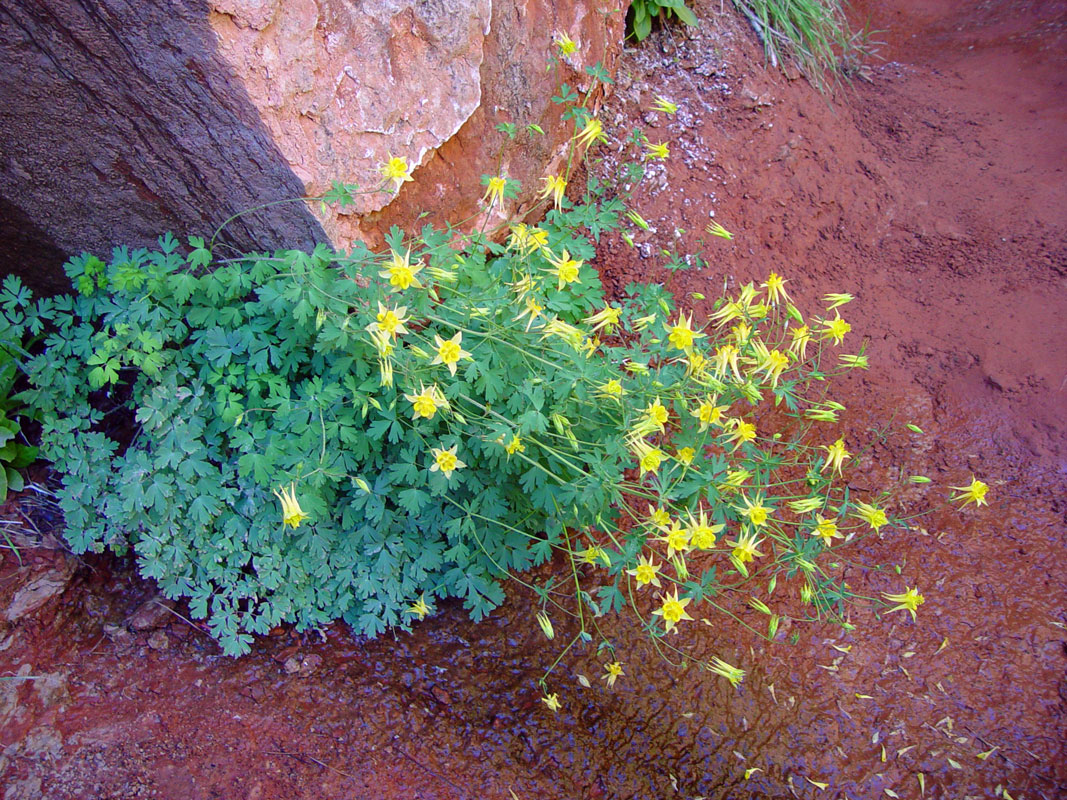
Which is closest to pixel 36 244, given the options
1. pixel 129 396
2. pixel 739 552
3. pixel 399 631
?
pixel 129 396

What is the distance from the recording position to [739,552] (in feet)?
6.72

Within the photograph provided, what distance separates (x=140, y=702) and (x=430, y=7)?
8.95ft

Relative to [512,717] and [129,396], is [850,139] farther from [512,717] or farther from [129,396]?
[129,396]

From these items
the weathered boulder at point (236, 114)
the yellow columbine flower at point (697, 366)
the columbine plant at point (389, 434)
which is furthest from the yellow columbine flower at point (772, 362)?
the weathered boulder at point (236, 114)

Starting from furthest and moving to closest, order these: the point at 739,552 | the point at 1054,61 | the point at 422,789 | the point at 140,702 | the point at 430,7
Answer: the point at 1054,61 < the point at 430,7 < the point at 140,702 < the point at 422,789 < the point at 739,552

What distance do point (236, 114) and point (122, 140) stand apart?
18.6 inches

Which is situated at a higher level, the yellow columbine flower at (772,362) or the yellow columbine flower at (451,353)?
the yellow columbine flower at (772,362)

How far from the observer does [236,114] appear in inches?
95.3

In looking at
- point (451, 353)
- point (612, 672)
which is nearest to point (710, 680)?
point (612, 672)

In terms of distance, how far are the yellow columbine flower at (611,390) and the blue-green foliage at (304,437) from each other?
0.22 feet

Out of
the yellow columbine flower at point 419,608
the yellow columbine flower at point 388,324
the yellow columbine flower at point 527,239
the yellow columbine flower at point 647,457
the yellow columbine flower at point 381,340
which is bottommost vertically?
the yellow columbine flower at point 419,608

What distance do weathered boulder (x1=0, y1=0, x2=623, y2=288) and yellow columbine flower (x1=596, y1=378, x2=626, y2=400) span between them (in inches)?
50.9

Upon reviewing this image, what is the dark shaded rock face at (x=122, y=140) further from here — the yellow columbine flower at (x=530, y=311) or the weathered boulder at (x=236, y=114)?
the yellow columbine flower at (x=530, y=311)

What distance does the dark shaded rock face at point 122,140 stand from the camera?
2.27 m
